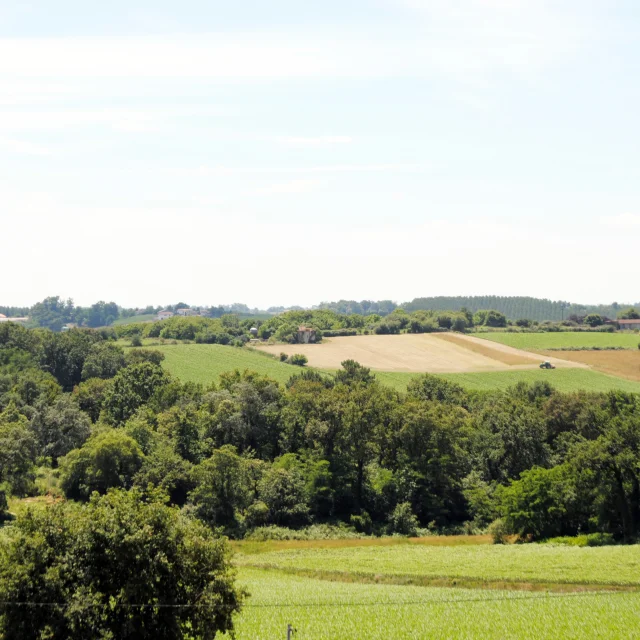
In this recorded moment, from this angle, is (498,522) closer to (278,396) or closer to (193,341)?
(278,396)

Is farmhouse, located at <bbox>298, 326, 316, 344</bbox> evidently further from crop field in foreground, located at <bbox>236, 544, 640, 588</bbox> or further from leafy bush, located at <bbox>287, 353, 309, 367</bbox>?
crop field in foreground, located at <bbox>236, 544, 640, 588</bbox>

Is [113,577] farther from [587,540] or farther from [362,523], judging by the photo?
[362,523]

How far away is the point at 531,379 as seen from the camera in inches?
4995

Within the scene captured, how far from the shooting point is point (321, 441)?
85438 mm

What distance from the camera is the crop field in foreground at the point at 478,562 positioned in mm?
44656

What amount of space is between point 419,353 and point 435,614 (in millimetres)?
120554

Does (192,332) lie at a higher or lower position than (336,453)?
higher

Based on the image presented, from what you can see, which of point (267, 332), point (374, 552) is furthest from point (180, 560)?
point (267, 332)

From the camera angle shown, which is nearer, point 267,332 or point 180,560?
point 180,560

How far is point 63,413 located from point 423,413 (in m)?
46.6

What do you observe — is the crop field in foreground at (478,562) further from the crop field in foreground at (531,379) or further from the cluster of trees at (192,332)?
the cluster of trees at (192,332)

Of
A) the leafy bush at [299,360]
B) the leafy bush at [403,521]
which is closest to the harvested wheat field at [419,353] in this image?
the leafy bush at [299,360]

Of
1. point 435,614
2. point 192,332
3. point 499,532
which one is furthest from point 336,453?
point 192,332

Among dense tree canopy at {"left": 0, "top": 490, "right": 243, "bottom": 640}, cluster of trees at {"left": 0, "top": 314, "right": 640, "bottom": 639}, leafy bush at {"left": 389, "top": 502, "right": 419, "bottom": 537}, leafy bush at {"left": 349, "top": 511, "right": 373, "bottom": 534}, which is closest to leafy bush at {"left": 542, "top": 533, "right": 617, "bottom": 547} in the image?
cluster of trees at {"left": 0, "top": 314, "right": 640, "bottom": 639}
